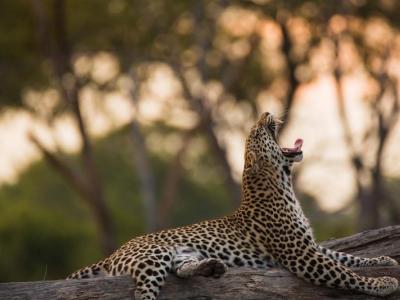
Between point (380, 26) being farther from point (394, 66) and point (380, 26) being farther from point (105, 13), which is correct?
point (105, 13)

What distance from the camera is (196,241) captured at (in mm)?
8273

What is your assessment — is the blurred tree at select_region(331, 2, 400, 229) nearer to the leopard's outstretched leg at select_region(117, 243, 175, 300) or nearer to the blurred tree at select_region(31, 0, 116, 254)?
the blurred tree at select_region(31, 0, 116, 254)

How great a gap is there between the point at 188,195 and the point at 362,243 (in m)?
38.4

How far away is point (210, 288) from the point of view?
7949 mm

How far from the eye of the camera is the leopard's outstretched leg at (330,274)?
8.09 metres

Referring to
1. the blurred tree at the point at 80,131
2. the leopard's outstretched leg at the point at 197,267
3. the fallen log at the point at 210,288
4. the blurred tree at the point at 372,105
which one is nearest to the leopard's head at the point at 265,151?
the fallen log at the point at 210,288

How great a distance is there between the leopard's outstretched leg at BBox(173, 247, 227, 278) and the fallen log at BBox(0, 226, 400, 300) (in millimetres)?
104

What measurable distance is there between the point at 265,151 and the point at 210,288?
140cm

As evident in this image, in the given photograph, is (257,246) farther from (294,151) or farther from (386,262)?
(386,262)

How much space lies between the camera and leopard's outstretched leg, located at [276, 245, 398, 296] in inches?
319

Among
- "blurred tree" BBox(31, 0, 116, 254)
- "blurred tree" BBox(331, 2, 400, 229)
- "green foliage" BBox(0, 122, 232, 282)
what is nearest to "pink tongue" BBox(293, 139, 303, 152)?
"blurred tree" BBox(31, 0, 116, 254)

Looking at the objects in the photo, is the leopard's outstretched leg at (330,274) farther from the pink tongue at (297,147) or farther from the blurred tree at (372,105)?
the blurred tree at (372,105)

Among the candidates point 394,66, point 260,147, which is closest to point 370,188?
point 394,66

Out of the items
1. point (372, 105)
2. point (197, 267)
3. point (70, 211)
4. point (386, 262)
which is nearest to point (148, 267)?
point (197, 267)
